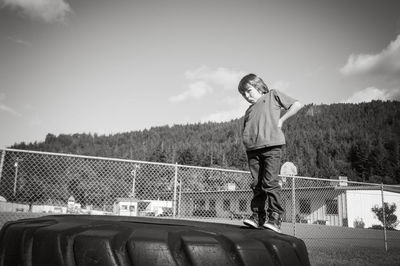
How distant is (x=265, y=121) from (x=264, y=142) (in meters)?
0.21

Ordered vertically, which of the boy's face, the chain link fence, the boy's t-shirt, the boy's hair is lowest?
the chain link fence

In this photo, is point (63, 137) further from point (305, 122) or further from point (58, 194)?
point (58, 194)

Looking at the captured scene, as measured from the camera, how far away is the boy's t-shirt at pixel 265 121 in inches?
97.1

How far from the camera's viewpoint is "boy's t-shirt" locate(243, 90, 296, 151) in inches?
97.1

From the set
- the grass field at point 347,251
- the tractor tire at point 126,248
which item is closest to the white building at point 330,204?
the grass field at point 347,251

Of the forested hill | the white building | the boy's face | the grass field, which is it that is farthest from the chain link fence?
the forested hill

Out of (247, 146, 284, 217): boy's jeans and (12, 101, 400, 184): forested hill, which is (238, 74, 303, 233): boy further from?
(12, 101, 400, 184): forested hill

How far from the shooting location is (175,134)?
370ft

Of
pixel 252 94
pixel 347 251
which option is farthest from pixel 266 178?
pixel 347 251

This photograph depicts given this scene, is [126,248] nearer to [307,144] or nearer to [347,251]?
[347,251]

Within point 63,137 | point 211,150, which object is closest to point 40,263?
point 211,150

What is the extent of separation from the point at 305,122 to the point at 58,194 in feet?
346

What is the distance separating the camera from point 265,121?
2.56m

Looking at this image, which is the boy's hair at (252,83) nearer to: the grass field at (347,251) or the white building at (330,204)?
the grass field at (347,251)
